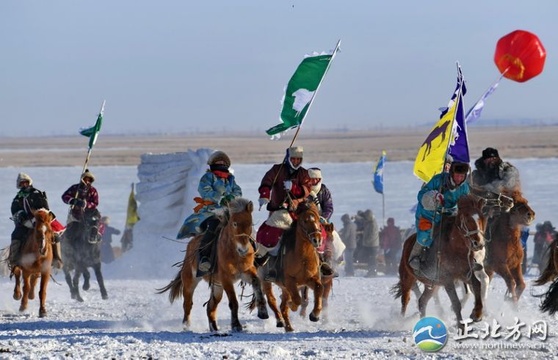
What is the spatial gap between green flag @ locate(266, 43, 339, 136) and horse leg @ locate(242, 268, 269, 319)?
238cm

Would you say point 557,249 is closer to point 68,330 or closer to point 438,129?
point 438,129

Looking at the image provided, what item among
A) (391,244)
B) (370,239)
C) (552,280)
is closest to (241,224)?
(552,280)

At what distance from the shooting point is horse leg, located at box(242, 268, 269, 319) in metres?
13.4

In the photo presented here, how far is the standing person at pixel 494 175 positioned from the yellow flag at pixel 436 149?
183 centimetres

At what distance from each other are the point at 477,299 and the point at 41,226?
6.63 meters

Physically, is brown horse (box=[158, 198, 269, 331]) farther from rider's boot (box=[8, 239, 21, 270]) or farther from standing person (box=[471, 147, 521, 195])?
rider's boot (box=[8, 239, 21, 270])

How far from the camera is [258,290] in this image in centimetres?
1348

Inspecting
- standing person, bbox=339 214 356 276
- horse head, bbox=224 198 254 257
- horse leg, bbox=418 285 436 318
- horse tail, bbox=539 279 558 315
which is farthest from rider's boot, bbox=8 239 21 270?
standing person, bbox=339 214 356 276

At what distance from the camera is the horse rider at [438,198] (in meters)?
13.6

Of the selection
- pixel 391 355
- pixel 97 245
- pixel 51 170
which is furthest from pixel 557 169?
pixel 391 355

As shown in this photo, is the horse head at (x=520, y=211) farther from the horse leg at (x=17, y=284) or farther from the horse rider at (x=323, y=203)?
the horse leg at (x=17, y=284)

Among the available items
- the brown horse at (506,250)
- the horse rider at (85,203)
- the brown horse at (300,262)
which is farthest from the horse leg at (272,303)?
the horse rider at (85,203)

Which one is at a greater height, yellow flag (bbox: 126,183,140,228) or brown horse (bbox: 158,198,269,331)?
yellow flag (bbox: 126,183,140,228)

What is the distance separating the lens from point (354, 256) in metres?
27.2
